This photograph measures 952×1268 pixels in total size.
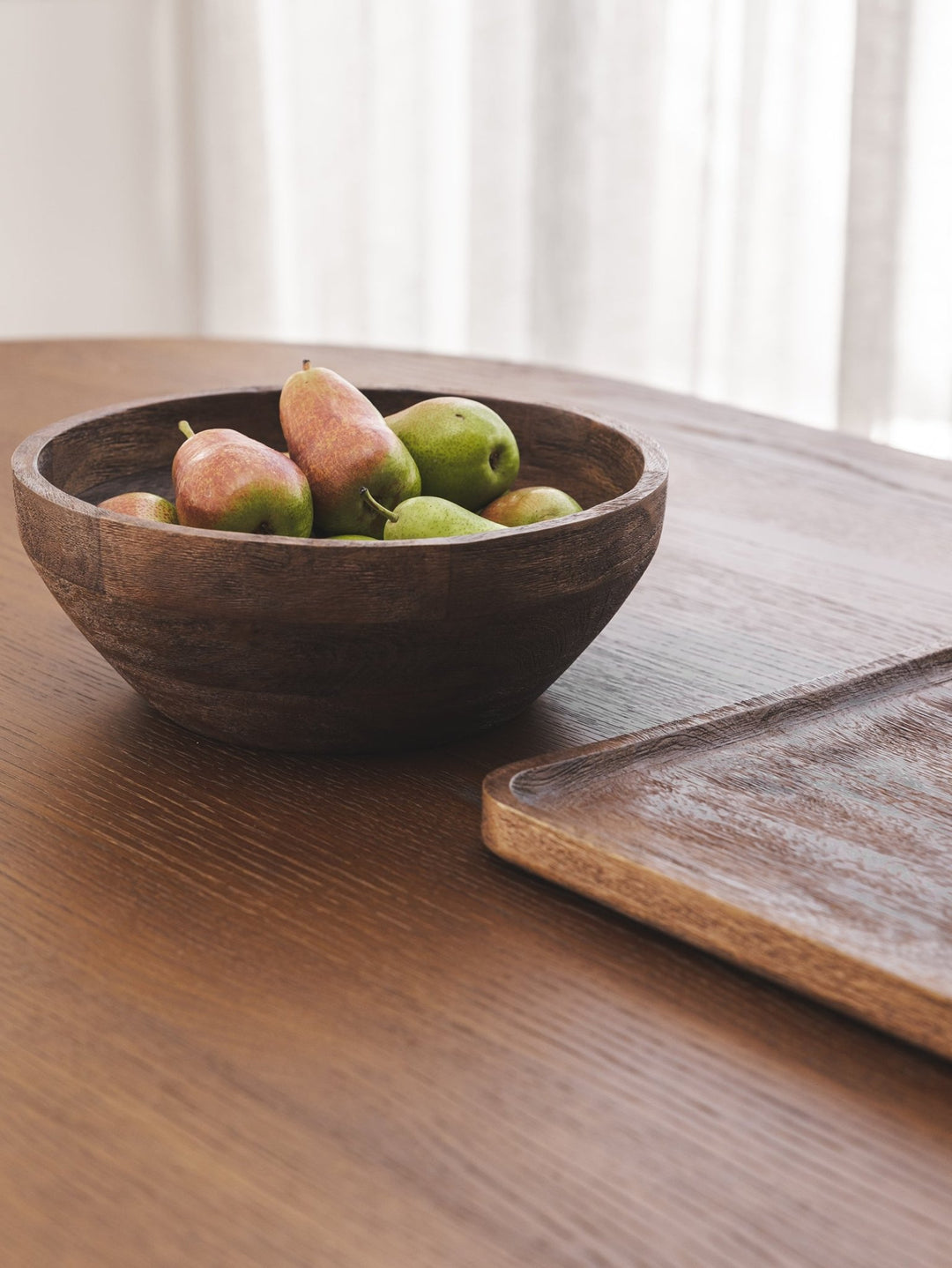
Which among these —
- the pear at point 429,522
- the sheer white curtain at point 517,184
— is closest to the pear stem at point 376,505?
the pear at point 429,522

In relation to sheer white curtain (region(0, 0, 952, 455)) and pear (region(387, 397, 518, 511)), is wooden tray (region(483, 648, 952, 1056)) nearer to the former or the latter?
pear (region(387, 397, 518, 511))

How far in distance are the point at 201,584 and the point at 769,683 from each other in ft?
1.14

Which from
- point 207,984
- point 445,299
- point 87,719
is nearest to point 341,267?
point 445,299

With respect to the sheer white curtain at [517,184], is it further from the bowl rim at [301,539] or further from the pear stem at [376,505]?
the pear stem at [376,505]

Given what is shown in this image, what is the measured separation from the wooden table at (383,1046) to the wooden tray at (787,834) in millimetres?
17

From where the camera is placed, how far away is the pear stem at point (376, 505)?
2.35 feet

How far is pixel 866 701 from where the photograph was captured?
2.51ft

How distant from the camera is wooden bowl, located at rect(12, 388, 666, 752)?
625 mm

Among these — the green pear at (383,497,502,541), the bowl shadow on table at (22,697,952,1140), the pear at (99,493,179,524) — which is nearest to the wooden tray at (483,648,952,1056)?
the bowl shadow on table at (22,697,952,1140)

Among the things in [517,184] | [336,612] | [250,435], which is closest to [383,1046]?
[336,612]

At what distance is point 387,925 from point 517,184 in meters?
2.63

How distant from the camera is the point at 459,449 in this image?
2.62 ft

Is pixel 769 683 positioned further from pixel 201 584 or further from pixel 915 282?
pixel 915 282

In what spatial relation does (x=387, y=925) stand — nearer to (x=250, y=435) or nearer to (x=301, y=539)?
(x=301, y=539)
